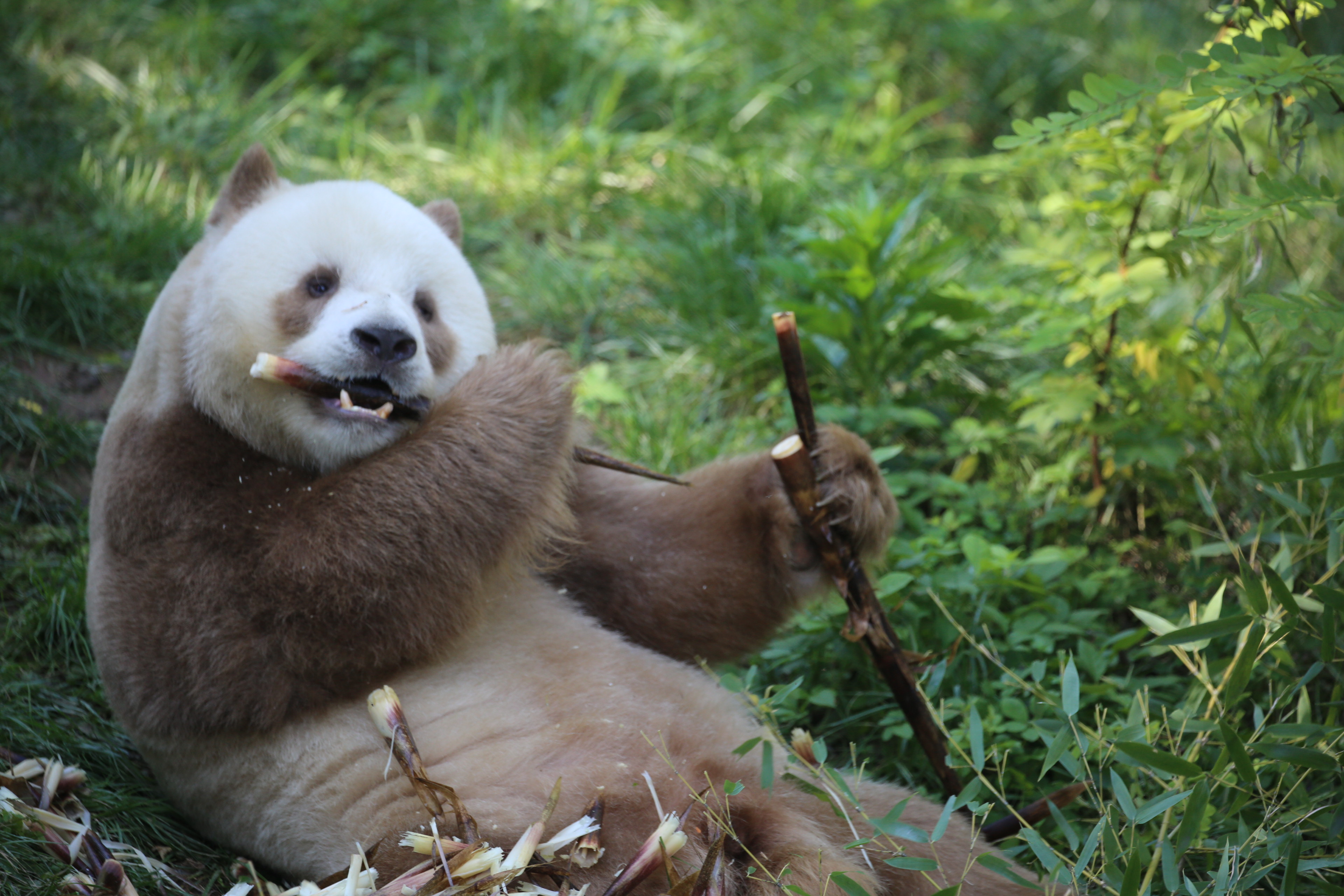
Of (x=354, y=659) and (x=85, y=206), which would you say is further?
(x=85, y=206)

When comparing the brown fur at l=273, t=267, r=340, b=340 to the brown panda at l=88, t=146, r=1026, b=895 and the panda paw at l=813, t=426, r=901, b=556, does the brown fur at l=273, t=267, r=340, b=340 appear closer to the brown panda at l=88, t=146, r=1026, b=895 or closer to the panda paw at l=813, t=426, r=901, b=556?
the brown panda at l=88, t=146, r=1026, b=895

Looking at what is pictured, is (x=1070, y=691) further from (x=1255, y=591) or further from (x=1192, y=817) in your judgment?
(x=1255, y=591)

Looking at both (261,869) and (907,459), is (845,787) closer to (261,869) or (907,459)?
(261,869)

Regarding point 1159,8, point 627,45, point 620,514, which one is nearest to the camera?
point 620,514

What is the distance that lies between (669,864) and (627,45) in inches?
246

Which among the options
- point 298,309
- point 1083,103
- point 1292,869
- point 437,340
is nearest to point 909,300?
point 1083,103

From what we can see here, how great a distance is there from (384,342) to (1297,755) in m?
2.45

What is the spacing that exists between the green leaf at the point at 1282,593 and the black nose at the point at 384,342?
2.28 meters

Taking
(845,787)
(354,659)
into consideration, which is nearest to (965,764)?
(845,787)

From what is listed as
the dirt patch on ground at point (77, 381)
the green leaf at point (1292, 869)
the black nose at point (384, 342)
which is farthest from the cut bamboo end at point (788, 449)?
the dirt patch on ground at point (77, 381)

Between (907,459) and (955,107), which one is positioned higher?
(955,107)

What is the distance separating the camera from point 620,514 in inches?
144

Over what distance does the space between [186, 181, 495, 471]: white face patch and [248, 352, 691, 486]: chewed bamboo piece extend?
16mm

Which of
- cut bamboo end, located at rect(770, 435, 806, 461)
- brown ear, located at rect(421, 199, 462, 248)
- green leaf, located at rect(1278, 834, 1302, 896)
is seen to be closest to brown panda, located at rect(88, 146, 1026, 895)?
cut bamboo end, located at rect(770, 435, 806, 461)
